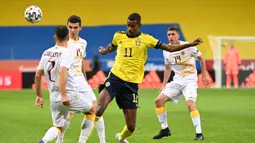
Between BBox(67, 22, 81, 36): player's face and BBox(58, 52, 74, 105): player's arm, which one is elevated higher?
BBox(67, 22, 81, 36): player's face

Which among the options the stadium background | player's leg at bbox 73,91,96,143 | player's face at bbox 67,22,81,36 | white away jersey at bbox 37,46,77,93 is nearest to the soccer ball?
player's face at bbox 67,22,81,36

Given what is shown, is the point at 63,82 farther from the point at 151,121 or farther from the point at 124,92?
the point at 151,121

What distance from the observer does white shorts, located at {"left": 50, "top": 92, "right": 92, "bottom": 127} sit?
9141 millimetres

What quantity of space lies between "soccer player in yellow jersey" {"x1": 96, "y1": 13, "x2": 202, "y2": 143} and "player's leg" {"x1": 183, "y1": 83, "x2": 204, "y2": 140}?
195 centimetres

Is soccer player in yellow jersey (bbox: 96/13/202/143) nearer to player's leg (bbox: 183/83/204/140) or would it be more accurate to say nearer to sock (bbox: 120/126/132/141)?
sock (bbox: 120/126/132/141)

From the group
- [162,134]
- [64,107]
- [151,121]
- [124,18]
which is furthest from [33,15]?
[124,18]

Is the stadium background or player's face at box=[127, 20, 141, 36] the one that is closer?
player's face at box=[127, 20, 141, 36]

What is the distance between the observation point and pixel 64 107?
9164 mm

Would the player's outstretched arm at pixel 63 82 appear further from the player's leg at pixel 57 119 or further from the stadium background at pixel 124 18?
the stadium background at pixel 124 18

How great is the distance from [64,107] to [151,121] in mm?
6782

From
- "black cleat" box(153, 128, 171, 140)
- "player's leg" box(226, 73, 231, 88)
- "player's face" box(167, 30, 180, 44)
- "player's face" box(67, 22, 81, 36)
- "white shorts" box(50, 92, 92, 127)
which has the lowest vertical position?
"player's leg" box(226, 73, 231, 88)

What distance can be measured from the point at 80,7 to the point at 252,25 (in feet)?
37.7

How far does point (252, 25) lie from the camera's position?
137 feet

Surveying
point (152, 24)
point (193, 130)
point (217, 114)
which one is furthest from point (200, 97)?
point (152, 24)
